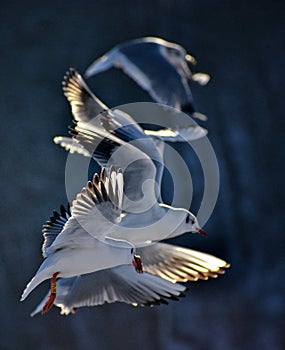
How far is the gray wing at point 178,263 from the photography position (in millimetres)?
1595

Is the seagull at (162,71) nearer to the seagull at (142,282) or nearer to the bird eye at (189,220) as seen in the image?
the bird eye at (189,220)

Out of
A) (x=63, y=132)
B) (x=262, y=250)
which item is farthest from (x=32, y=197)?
(x=262, y=250)

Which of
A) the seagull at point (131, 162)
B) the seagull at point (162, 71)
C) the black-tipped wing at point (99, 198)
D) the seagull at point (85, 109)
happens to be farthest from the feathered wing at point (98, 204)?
the seagull at point (162, 71)

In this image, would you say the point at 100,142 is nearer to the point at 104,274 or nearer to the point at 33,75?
the point at 104,274

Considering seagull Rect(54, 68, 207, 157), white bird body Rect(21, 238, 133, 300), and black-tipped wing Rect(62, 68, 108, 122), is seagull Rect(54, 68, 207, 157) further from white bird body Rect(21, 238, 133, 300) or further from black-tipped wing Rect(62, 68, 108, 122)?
white bird body Rect(21, 238, 133, 300)

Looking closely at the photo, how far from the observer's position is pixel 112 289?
1.67m

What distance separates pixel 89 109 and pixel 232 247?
4.07ft

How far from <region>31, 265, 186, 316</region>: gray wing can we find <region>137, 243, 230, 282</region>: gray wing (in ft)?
0.08

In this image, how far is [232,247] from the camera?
275cm

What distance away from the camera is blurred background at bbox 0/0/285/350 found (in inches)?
102

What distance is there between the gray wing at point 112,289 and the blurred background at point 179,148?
858 mm

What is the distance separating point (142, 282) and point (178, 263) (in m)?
0.10

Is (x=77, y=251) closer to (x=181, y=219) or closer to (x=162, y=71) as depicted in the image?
(x=181, y=219)

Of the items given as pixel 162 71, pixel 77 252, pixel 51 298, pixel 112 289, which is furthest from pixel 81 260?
pixel 162 71
